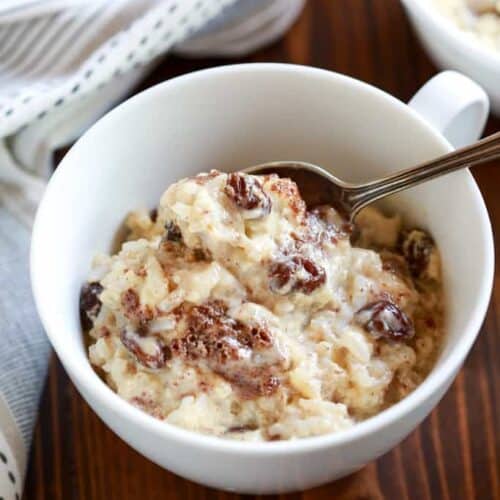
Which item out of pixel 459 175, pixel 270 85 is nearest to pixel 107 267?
pixel 270 85

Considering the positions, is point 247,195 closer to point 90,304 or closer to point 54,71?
point 90,304

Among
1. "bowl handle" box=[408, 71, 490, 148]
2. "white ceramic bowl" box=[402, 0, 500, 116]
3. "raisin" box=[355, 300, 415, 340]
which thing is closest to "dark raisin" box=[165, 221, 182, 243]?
"raisin" box=[355, 300, 415, 340]

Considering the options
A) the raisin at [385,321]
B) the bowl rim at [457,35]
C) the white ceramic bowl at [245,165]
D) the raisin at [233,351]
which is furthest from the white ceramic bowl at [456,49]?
the raisin at [233,351]

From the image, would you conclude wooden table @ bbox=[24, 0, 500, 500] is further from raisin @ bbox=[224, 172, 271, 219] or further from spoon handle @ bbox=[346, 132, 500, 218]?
raisin @ bbox=[224, 172, 271, 219]

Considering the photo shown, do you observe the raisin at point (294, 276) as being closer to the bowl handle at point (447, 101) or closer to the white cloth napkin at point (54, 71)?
the bowl handle at point (447, 101)

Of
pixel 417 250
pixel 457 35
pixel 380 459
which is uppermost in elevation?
pixel 457 35

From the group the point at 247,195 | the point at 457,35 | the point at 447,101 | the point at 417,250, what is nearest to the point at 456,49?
the point at 457,35
